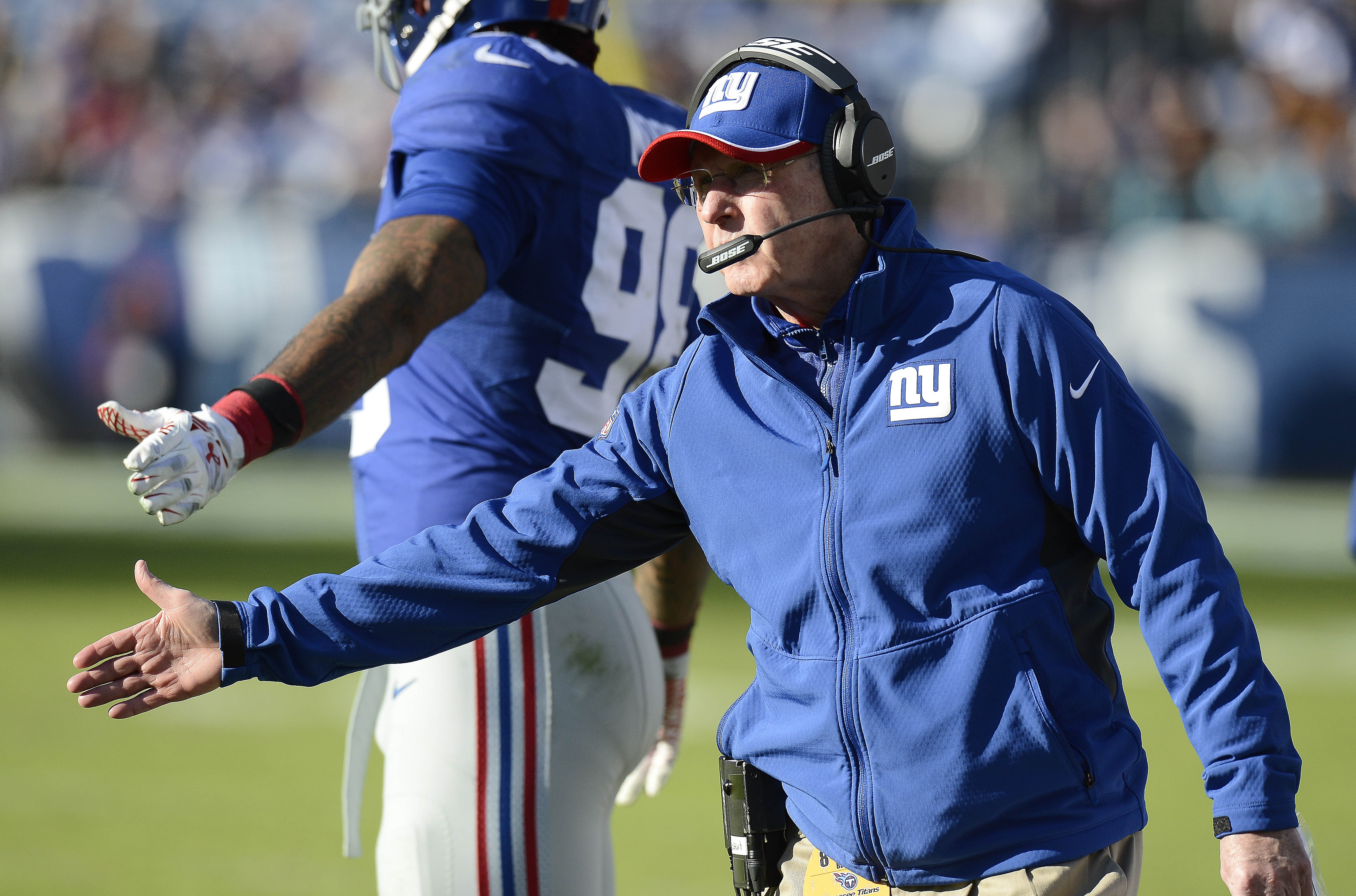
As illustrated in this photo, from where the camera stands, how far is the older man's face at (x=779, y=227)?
82.5 inches

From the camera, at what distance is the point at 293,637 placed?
7.16 ft

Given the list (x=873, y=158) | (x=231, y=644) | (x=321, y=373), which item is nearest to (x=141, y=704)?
(x=231, y=644)

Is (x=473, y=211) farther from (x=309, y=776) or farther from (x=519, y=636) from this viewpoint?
(x=309, y=776)

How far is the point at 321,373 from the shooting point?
7.59ft

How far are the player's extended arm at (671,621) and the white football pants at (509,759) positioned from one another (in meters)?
0.54

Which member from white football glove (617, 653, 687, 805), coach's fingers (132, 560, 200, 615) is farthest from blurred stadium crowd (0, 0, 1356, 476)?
coach's fingers (132, 560, 200, 615)

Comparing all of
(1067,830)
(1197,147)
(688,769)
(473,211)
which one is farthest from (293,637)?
(1197,147)

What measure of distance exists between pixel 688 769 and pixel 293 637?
4.16 meters

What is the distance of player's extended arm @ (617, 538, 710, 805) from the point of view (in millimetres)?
3418

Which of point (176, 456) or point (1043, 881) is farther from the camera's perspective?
point (176, 456)

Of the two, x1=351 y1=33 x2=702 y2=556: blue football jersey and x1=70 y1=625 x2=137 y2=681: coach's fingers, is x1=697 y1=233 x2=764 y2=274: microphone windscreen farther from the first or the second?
x1=70 y1=625 x2=137 y2=681: coach's fingers

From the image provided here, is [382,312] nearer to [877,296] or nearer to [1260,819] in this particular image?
[877,296]

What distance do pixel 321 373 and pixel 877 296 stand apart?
0.87 m

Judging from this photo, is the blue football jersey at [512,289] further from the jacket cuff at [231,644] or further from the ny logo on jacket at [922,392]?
the ny logo on jacket at [922,392]
